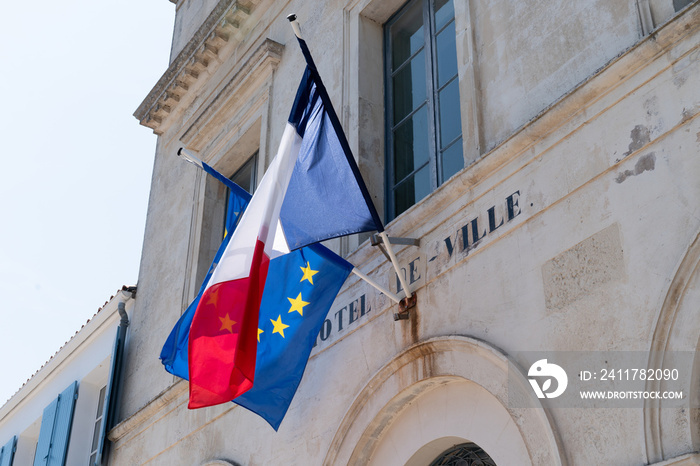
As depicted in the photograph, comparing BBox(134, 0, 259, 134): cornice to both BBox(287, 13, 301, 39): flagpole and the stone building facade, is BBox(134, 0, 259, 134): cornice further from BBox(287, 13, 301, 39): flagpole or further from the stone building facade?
BBox(287, 13, 301, 39): flagpole

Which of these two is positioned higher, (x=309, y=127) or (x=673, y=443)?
(x=309, y=127)

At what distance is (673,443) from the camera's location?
3602mm

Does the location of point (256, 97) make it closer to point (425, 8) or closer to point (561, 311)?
point (425, 8)

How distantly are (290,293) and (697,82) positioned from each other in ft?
9.34

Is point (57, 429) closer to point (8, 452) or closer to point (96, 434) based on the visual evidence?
point (96, 434)

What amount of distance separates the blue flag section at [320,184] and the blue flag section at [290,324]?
50 cm

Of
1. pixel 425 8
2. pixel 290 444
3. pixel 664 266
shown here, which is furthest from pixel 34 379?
pixel 664 266

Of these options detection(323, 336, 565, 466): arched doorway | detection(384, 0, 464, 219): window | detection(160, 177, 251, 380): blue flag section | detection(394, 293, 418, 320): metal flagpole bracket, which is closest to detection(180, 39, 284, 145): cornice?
detection(384, 0, 464, 219): window

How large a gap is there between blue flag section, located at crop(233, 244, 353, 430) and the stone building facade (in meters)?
0.29

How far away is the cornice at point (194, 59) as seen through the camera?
939cm

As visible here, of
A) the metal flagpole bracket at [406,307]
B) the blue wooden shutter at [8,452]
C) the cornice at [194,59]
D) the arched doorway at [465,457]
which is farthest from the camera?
the blue wooden shutter at [8,452]

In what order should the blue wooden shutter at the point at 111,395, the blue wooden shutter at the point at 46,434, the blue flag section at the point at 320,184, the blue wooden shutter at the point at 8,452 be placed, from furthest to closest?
1. the blue wooden shutter at the point at 8,452
2. the blue wooden shutter at the point at 46,434
3. the blue wooden shutter at the point at 111,395
4. the blue flag section at the point at 320,184

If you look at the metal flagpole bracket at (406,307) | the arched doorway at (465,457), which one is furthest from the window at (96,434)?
the arched doorway at (465,457)

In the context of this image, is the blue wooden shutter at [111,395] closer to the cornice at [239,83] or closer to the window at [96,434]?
the window at [96,434]
